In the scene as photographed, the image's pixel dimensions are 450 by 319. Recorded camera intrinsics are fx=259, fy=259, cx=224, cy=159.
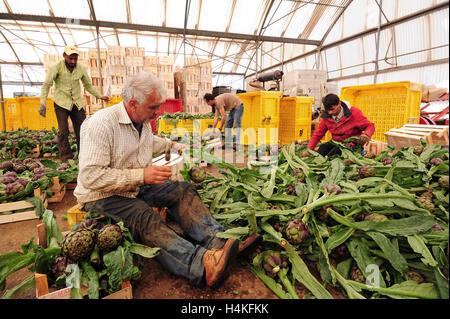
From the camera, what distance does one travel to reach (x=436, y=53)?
28.1 feet

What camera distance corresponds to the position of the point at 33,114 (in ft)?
24.0

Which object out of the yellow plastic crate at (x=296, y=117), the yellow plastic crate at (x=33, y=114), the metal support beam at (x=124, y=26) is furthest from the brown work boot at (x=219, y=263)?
the metal support beam at (x=124, y=26)

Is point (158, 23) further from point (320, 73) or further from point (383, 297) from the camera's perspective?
point (383, 297)

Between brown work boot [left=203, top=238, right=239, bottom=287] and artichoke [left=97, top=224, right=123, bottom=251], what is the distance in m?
0.50

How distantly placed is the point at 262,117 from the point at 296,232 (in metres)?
4.17

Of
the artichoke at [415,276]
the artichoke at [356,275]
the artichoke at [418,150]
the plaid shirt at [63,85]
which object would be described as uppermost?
the plaid shirt at [63,85]

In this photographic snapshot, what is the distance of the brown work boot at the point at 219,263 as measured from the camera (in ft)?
4.62

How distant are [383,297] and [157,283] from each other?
1.23 metres

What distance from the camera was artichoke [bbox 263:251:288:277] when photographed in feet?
4.91

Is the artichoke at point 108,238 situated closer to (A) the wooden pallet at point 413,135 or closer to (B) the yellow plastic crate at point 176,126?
(A) the wooden pallet at point 413,135

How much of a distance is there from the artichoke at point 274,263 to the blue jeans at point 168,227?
1.06ft

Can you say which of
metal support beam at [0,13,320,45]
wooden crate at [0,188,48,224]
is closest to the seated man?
wooden crate at [0,188,48,224]

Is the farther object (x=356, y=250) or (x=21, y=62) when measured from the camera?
(x=21, y=62)
